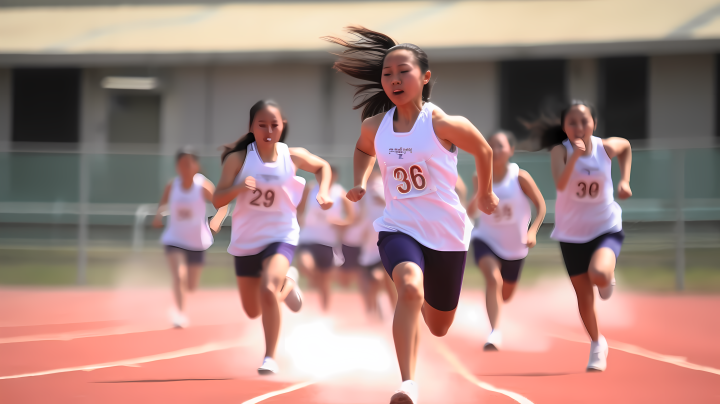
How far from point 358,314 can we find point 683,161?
6.43 metres

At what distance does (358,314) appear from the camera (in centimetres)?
1099

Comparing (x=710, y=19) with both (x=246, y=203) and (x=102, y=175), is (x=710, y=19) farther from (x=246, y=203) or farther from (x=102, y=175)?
(x=246, y=203)

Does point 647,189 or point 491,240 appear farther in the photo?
point 647,189

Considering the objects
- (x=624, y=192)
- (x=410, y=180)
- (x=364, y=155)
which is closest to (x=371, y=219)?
(x=624, y=192)

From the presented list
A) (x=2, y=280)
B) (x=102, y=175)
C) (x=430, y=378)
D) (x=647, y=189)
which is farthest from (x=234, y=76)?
(x=430, y=378)

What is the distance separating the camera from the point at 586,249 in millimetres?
6473

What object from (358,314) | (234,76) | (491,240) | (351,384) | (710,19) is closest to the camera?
(351,384)

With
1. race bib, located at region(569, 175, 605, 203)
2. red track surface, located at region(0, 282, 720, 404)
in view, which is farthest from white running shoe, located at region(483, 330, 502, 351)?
race bib, located at region(569, 175, 605, 203)

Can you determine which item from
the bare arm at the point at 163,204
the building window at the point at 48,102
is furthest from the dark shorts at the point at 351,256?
the building window at the point at 48,102

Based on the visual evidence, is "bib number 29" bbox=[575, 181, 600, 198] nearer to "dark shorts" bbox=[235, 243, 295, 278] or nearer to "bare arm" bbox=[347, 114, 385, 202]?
"bare arm" bbox=[347, 114, 385, 202]

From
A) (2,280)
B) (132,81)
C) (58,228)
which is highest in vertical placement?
(132,81)

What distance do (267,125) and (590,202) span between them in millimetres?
2586

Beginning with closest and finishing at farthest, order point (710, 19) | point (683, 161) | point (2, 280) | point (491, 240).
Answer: point (491, 240) < point (683, 161) < point (2, 280) < point (710, 19)

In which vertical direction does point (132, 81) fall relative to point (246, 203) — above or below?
above
